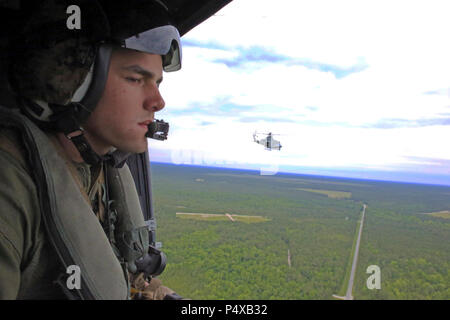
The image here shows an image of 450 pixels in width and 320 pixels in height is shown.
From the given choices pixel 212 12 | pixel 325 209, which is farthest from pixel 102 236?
pixel 325 209

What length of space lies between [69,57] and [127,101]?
21cm

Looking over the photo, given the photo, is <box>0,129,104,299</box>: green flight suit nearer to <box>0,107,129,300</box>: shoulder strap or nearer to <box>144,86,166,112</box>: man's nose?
<box>0,107,129,300</box>: shoulder strap

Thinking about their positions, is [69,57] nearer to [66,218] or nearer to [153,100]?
[153,100]

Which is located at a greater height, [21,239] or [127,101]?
[127,101]

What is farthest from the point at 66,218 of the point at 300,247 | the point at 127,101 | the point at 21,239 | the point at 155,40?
the point at 300,247

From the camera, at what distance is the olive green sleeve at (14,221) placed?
68 cm

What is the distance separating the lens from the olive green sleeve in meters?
0.68

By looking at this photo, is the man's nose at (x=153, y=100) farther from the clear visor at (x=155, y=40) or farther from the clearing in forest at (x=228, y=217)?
the clearing in forest at (x=228, y=217)

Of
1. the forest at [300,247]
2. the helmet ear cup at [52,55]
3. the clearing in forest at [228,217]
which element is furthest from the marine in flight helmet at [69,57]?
the clearing in forest at [228,217]

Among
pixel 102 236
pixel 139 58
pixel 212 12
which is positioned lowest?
pixel 102 236

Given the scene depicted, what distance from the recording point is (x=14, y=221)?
0.72m

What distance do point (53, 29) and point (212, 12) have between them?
1019 mm
